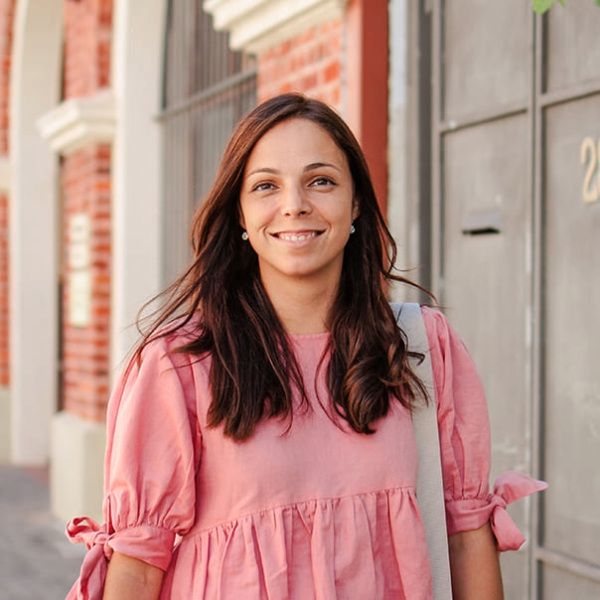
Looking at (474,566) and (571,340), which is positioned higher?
(571,340)

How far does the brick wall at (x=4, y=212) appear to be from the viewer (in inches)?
418

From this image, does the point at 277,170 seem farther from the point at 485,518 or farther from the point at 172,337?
the point at 485,518

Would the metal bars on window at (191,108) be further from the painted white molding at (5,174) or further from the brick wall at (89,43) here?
the painted white molding at (5,174)

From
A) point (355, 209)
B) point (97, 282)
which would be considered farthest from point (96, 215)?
point (355, 209)

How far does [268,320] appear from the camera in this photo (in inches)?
87.5

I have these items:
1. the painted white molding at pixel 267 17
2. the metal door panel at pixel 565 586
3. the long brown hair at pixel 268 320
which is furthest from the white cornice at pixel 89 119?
the long brown hair at pixel 268 320

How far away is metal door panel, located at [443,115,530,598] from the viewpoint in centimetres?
379

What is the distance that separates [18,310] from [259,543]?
8.76 meters

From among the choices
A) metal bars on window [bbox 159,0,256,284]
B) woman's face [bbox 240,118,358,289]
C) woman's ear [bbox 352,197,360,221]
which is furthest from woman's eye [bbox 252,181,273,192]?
metal bars on window [bbox 159,0,256,284]

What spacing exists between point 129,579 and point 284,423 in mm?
418

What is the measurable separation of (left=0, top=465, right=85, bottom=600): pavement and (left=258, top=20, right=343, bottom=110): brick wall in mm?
3169

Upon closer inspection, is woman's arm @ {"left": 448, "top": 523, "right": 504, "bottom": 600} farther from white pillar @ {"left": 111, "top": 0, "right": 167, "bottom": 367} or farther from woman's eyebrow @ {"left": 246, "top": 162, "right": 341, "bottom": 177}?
white pillar @ {"left": 111, "top": 0, "right": 167, "bottom": 367}

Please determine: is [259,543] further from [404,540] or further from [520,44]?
[520,44]

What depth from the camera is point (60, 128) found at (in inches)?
302
